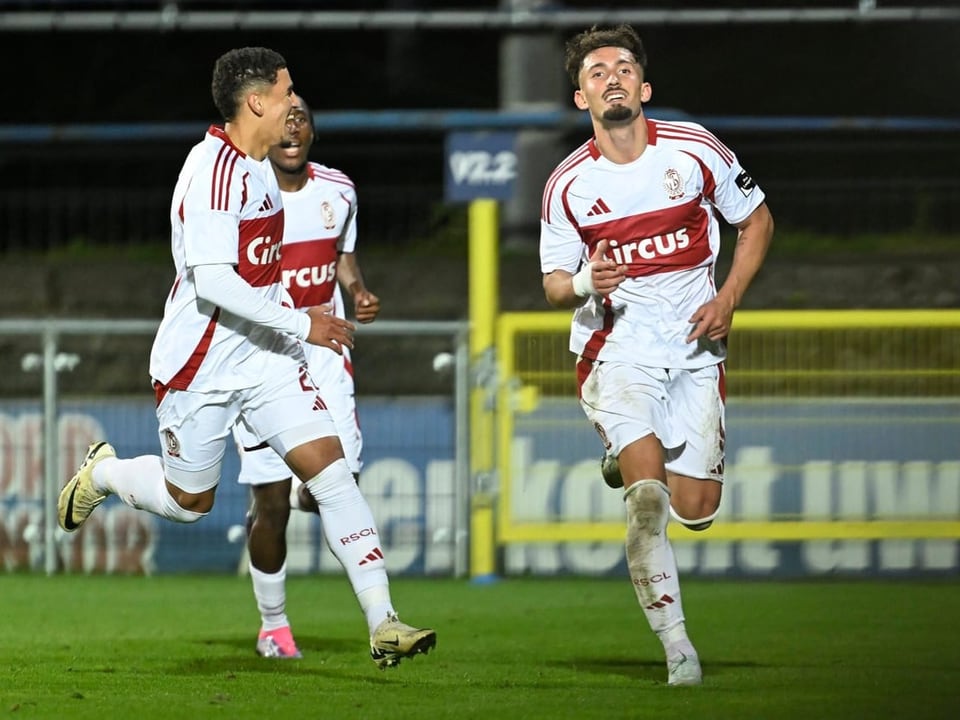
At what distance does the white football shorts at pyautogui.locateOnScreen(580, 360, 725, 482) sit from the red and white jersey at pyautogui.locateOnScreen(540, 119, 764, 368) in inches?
2.4

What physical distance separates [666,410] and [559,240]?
0.73m

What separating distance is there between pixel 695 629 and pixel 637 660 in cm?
118

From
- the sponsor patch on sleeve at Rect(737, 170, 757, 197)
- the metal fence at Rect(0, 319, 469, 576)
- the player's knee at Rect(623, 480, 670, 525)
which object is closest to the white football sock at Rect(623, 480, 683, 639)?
the player's knee at Rect(623, 480, 670, 525)

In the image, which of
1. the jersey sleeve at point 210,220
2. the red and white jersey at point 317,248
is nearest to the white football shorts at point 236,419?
the jersey sleeve at point 210,220

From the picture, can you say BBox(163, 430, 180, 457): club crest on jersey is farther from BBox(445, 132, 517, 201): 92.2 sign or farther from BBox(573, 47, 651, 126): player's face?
BBox(445, 132, 517, 201): 92.2 sign

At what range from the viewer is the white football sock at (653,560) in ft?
21.8

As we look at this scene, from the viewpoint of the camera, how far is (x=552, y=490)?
11000mm

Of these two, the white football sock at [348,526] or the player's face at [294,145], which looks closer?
the white football sock at [348,526]

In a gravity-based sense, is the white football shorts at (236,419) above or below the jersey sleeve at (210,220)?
below

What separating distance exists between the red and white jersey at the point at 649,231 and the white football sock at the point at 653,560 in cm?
62

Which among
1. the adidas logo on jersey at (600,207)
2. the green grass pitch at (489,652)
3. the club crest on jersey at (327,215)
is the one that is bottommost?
the green grass pitch at (489,652)

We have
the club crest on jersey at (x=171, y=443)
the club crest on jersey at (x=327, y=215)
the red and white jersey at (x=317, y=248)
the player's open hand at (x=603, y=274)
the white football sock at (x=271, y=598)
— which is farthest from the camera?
the club crest on jersey at (x=327, y=215)

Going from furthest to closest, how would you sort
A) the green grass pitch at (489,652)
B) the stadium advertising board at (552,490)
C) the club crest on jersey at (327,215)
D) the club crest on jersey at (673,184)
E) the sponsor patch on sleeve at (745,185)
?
the stadium advertising board at (552,490) → the club crest on jersey at (327,215) → the sponsor patch on sleeve at (745,185) → the club crest on jersey at (673,184) → the green grass pitch at (489,652)

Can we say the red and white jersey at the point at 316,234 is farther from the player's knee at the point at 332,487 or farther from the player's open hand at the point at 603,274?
the player's open hand at the point at 603,274
